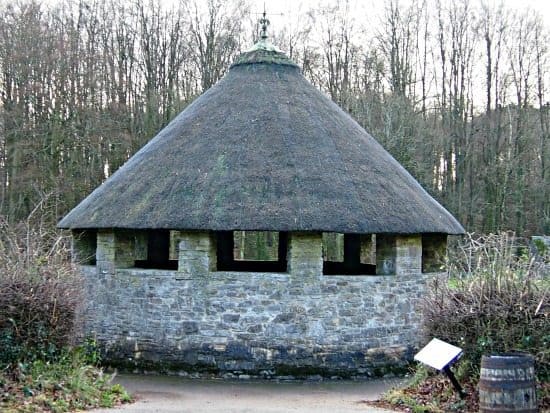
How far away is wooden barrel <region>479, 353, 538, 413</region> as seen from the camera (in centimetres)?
756

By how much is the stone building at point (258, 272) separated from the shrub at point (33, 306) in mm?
2335

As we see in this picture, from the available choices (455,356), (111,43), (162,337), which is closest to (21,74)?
(111,43)

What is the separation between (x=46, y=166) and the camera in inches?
971

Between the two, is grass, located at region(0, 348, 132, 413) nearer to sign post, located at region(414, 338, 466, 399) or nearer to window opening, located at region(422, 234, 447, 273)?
sign post, located at region(414, 338, 466, 399)

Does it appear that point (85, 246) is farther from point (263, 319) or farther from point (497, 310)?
point (497, 310)

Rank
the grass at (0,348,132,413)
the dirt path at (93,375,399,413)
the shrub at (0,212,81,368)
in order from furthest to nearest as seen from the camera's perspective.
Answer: the dirt path at (93,375,399,413) → the shrub at (0,212,81,368) → the grass at (0,348,132,413)

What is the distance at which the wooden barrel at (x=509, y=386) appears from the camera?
24.8 feet

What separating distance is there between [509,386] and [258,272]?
611 cm

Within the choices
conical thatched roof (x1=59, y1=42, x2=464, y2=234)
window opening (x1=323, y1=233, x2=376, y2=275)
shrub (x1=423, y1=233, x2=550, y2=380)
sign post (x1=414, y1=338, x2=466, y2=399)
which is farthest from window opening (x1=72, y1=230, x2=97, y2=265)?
sign post (x1=414, y1=338, x2=466, y2=399)

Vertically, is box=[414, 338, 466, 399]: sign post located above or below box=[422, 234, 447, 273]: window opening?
below

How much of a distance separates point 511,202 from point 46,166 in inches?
692

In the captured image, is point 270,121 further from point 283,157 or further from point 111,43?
point 111,43

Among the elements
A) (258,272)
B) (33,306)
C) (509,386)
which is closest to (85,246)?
(258,272)

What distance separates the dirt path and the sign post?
1081 mm
